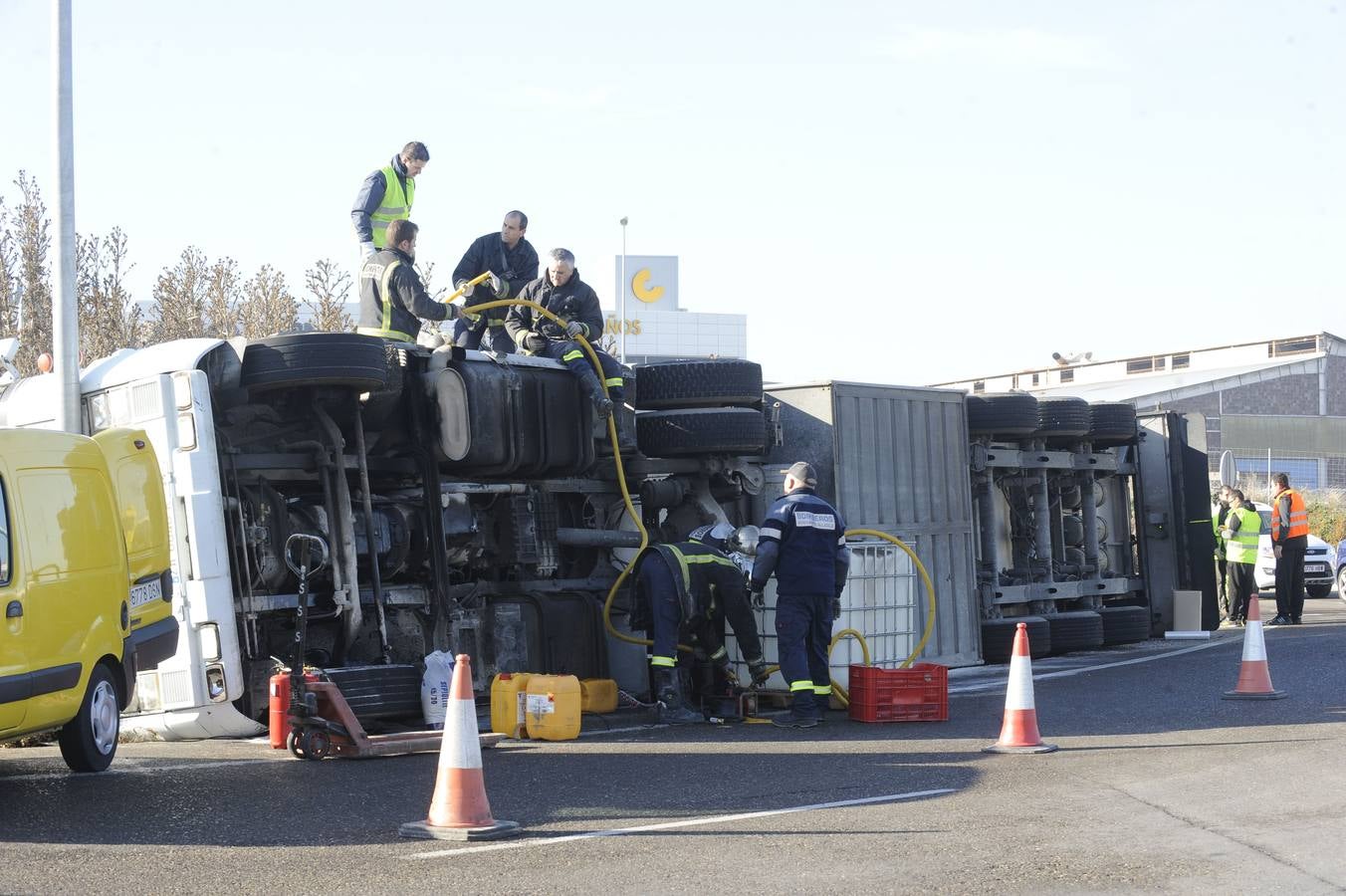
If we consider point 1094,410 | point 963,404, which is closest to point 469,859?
point 963,404

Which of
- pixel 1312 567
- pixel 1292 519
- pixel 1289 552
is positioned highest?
pixel 1292 519

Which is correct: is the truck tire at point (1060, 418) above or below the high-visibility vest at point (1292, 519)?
above

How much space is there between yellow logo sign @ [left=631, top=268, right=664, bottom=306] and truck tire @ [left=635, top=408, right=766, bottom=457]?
5376 centimetres

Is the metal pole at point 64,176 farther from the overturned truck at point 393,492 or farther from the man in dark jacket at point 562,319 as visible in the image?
the man in dark jacket at point 562,319

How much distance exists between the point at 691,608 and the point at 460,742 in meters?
4.41

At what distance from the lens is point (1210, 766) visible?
895 centimetres

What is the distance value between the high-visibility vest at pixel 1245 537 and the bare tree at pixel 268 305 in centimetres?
1460

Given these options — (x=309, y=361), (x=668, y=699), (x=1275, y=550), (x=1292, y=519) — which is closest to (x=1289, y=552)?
(x=1275, y=550)

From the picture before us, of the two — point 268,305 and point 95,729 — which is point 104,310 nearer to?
point 268,305

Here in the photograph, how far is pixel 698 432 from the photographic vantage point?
42.7ft

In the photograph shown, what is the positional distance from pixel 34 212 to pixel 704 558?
16.6 metres

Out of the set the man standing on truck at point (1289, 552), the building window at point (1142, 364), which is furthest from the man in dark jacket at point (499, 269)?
the building window at point (1142, 364)

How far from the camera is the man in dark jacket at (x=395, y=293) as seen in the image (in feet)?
38.4

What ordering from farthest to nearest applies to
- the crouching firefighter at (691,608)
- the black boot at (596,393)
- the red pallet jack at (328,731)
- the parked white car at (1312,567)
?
the parked white car at (1312,567), the black boot at (596,393), the crouching firefighter at (691,608), the red pallet jack at (328,731)
